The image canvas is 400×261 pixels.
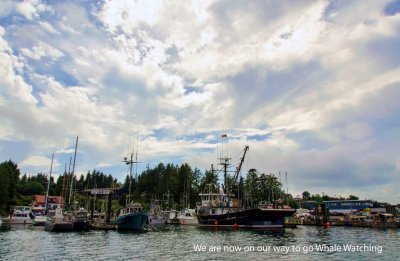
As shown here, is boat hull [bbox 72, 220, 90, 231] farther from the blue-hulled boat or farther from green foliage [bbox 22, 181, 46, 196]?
green foliage [bbox 22, 181, 46, 196]

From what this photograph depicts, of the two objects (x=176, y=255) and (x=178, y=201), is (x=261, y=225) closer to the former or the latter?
(x=176, y=255)

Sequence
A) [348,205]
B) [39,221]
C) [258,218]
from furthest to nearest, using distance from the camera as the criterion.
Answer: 1. [348,205]
2. [39,221]
3. [258,218]

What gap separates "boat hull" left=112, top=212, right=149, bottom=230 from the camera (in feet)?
206

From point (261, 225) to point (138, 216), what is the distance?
954 inches

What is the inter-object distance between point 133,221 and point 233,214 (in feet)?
72.0

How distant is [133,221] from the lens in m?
62.7

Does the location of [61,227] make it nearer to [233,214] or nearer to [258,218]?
[233,214]

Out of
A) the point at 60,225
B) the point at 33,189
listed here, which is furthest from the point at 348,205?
the point at 33,189

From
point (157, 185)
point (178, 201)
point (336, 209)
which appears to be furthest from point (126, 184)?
point (336, 209)

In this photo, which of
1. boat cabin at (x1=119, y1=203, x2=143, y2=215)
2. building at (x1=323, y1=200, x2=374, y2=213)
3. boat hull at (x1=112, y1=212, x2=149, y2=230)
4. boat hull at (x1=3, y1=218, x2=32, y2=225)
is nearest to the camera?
boat hull at (x1=112, y1=212, x2=149, y2=230)

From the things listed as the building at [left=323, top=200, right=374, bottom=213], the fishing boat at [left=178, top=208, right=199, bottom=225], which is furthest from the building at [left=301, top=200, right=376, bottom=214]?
the fishing boat at [left=178, top=208, right=199, bottom=225]

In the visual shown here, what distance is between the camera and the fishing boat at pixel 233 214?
215ft

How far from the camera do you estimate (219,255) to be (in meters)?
31.1

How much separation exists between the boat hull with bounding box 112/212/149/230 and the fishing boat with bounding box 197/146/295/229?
19.6 m
